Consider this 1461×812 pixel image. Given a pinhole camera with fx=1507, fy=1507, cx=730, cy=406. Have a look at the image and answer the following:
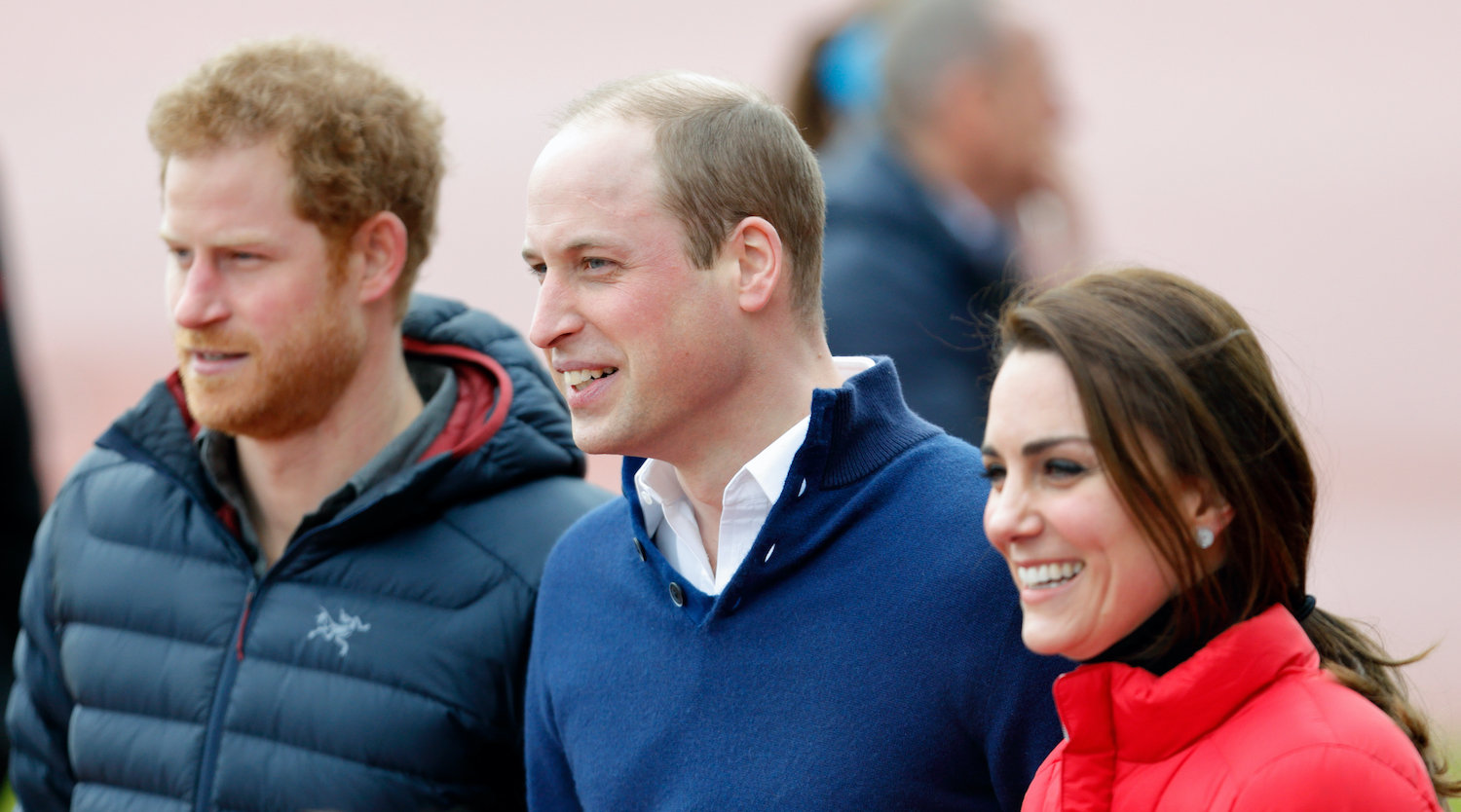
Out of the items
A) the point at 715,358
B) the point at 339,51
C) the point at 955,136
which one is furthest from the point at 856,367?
the point at 955,136

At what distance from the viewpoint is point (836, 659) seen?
2240 mm

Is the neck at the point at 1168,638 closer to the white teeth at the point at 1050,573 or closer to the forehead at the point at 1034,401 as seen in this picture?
the white teeth at the point at 1050,573

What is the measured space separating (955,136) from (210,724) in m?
2.71

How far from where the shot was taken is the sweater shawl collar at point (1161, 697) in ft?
6.07

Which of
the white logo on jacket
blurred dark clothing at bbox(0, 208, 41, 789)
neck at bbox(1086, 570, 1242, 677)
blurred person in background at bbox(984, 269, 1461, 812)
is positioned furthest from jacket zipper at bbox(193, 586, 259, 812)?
blurred dark clothing at bbox(0, 208, 41, 789)

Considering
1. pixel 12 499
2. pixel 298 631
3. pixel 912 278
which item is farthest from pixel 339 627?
pixel 12 499

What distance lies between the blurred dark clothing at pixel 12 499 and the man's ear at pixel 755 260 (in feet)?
10.7

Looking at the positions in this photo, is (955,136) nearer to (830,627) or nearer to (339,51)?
(339,51)

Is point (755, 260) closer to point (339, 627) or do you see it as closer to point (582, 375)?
point (582, 375)

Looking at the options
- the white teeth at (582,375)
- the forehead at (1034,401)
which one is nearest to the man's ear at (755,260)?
the white teeth at (582,375)

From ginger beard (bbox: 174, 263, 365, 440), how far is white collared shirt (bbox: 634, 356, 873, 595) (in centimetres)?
85

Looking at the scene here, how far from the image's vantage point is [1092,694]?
6.25 feet

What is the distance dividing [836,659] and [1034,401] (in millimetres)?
535

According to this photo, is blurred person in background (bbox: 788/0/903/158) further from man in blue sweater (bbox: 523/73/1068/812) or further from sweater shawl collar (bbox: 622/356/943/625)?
sweater shawl collar (bbox: 622/356/943/625)
